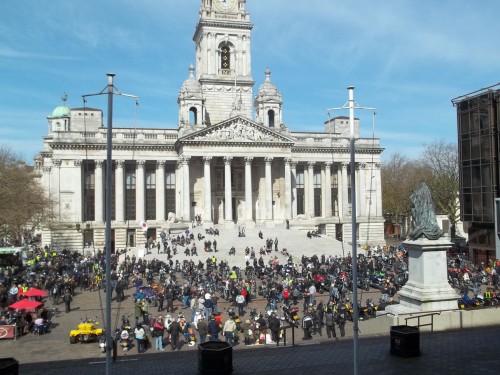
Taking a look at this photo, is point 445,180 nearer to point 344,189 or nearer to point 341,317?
point 344,189

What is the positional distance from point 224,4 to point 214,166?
25031 mm

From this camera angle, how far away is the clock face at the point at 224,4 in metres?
75.6

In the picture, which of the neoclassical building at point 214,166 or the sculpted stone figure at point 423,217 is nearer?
the sculpted stone figure at point 423,217

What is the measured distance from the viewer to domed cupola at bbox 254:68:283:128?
72.3 meters

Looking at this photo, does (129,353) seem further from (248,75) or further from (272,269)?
(248,75)

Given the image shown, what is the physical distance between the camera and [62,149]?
2640 inches

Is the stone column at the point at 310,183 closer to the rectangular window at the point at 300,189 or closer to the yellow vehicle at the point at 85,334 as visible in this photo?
the rectangular window at the point at 300,189

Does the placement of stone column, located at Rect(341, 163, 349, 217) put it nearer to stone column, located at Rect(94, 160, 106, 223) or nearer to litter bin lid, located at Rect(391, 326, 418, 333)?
stone column, located at Rect(94, 160, 106, 223)

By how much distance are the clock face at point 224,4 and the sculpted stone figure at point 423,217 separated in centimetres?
5990

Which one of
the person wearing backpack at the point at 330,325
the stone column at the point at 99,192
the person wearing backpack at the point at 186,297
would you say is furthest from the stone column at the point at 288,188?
the person wearing backpack at the point at 330,325

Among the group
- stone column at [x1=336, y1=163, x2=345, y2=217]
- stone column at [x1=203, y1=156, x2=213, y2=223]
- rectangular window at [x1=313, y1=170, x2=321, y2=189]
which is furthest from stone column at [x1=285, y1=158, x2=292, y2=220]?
stone column at [x1=203, y1=156, x2=213, y2=223]

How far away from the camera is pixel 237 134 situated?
66.9 meters

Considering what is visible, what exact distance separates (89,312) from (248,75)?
52652 mm

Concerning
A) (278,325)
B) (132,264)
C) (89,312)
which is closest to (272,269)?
(132,264)
